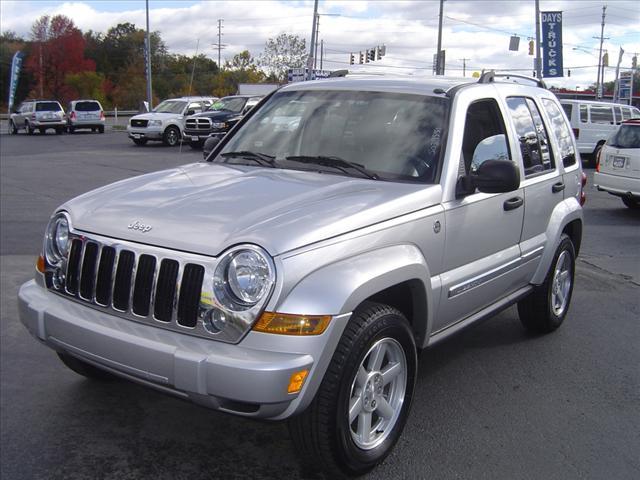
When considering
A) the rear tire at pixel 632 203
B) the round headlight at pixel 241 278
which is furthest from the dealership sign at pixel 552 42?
the round headlight at pixel 241 278

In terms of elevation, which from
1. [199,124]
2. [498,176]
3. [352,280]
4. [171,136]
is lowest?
[171,136]

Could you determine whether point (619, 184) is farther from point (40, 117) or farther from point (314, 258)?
point (40, 117)

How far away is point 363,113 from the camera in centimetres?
434

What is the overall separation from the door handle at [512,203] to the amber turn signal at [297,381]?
213 centimetres

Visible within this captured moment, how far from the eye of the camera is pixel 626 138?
40.6ft

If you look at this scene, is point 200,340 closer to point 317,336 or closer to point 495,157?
point 317,336

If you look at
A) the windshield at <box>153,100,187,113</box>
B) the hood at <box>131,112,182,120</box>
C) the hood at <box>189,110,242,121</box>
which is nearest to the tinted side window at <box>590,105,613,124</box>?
the hood at <box>189,110,242,121</box>

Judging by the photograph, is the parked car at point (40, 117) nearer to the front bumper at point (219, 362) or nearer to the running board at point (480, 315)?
the running board at point (480, 315)

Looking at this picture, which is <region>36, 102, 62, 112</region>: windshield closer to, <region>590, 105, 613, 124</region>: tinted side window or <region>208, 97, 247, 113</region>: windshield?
<region>208, 97, 247, 113</region>: windshield

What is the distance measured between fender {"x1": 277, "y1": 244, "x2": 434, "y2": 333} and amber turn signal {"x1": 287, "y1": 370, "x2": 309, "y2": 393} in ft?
0.80

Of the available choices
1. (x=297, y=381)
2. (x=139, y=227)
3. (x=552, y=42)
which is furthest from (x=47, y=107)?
(x=297, y=381)

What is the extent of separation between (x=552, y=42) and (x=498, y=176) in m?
34.8

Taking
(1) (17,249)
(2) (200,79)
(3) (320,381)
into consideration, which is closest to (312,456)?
(3) (320,381)

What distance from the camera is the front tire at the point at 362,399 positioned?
3.05 m
